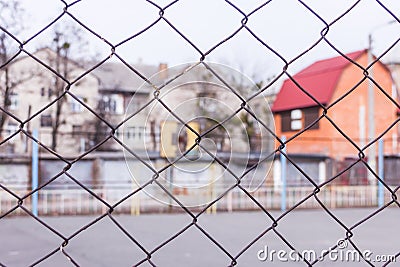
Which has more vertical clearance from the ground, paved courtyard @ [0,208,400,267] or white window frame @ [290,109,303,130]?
white window frame @ [290,109,303,130]

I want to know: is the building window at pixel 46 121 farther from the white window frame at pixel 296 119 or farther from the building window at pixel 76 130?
the white window frame at pixel 296 119

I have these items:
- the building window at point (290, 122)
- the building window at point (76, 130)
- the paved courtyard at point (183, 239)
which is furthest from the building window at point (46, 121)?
the building window at point (290, 122)

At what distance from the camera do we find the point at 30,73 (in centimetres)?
406

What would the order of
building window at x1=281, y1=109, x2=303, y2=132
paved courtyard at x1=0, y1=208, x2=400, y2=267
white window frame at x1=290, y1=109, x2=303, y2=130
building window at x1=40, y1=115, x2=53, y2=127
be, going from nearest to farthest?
paved courtyard at x1=0, y1=208, x2=400, y2=267 → white window frame at x1=290, y1=109, x2=303, y2=130 → building window at x1=281, y1=109, x2=303, y2=132 → building window at x1=40, y1=115, x2=53, y2=127

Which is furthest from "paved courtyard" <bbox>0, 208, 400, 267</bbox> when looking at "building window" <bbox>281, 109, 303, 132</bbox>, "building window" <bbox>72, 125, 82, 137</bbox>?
"building window" <bbox>72, 125, 82, 137</bbox>

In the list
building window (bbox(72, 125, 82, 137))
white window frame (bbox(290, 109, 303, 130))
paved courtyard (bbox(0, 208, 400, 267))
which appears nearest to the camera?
paved courtyard (bbox(0, 208, 400, 267))

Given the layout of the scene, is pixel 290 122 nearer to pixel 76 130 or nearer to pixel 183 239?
pixel 183 239

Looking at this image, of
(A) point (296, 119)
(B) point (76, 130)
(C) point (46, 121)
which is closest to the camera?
(A) point (296, 119)

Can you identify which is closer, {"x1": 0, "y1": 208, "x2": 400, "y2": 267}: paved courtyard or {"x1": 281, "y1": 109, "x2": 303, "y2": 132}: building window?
{"x1": 0, "y1": 208, "x2": 400, "y2": 267}: paved courtyard

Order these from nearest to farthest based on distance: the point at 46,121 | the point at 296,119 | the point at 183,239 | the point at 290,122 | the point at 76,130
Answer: the point at 183,239 → the point at 296,119 → the point at 290,122 → the point at 46,121 → the point at 76,130

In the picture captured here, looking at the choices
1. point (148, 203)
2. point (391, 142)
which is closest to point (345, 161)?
point (391, 142)

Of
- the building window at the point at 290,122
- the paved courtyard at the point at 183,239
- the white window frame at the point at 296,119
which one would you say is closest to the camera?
the paved courtyard at the point at 183,239

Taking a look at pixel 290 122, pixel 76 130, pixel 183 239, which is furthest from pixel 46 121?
pixel 183 239

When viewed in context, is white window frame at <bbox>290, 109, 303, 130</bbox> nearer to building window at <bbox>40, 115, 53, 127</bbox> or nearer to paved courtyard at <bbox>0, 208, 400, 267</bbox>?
paved courtyard at <bbox>0, 208, 400, 267</bbox>
